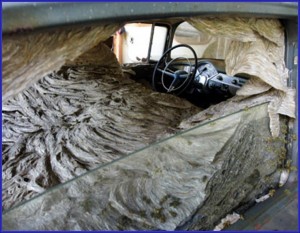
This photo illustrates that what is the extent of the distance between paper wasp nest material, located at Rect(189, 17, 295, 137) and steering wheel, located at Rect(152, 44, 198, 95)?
4.28 ft

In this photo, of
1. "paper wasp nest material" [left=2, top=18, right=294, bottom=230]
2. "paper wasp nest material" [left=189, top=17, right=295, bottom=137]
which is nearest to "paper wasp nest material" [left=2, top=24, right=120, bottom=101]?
"paper wasp nest material" [left=2, top=18, right=294, bottom=230]

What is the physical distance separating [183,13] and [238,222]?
102 centimetres

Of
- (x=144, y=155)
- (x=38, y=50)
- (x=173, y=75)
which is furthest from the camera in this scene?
(x=173, y=75)

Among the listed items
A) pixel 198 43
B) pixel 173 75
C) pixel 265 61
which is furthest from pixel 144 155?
pixel 198 43

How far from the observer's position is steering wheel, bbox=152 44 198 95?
10.5 feet

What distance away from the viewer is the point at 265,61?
5.61 ft

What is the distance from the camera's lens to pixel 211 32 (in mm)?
1541

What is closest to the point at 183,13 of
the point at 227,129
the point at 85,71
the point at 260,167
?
the point at 227,129

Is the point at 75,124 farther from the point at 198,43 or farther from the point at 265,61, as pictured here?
the point at 198,43

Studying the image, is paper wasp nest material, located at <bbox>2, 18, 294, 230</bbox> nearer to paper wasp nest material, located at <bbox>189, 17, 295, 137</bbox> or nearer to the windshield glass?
paper wasp nest material, located at <bbox>189, 17, 295, 137</bbox>

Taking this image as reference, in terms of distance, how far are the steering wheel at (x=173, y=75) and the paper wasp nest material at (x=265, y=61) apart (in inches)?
51.4

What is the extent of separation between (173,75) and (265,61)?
63.2 inches

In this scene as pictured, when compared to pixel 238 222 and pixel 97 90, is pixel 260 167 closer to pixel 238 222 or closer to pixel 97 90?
pixel 238 222

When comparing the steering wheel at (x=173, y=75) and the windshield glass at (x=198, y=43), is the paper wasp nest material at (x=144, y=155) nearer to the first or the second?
the steering wheel at (x=173, y=75)
